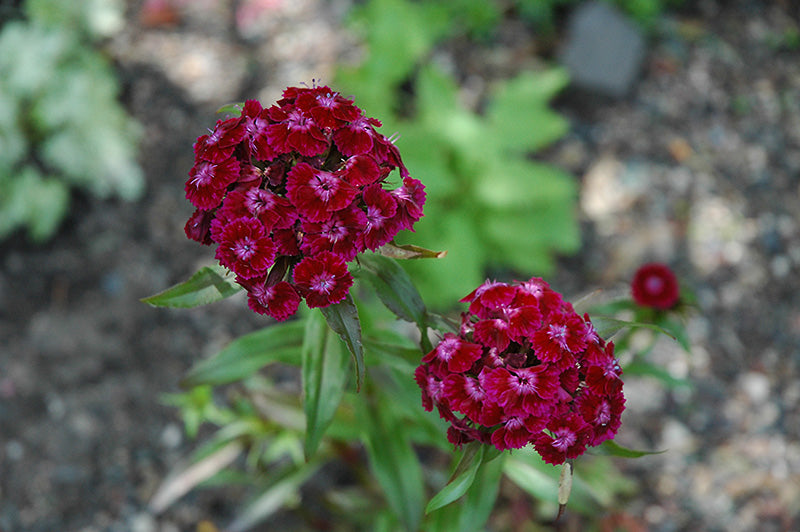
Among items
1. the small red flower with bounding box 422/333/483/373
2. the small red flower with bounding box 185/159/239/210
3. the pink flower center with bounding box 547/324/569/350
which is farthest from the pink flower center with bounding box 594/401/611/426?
the small red flower with bounding box 185/159/239/210

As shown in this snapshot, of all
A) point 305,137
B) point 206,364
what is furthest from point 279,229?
point 206,364

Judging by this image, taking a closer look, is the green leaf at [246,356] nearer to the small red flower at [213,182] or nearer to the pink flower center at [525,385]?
the small red flower at [213,182]

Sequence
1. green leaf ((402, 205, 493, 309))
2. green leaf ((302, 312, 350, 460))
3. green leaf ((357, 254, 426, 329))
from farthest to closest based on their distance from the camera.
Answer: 1. green leaf ((402, 205, 493, 309))
2. green leaf ((302, 312, 350, 460))
3. green leaf ((357, 254, 426, 329))

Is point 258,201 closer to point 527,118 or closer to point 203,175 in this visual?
point 203,175

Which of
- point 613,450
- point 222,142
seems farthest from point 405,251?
point 613,450

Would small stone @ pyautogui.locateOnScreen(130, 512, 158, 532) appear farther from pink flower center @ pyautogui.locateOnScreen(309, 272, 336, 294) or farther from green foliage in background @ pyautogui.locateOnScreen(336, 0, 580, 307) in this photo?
pink flower center @ pyautogui.locateOnScreen(309, 272, 336, 294)

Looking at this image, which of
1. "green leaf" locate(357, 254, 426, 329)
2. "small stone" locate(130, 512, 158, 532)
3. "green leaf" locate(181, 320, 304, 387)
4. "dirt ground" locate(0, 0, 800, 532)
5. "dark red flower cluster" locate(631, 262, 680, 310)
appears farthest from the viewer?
"dirt ground" locate(0, 0, 800, 532)

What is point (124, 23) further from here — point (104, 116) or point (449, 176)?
point (449, 176)
